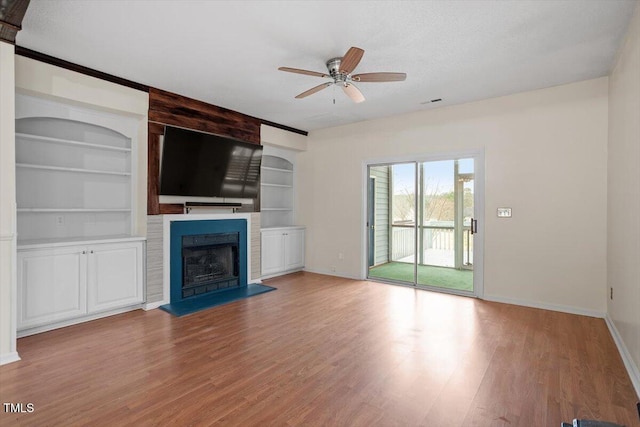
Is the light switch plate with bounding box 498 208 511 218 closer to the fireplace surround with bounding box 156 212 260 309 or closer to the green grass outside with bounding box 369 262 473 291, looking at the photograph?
the green grass outside with bounding box 369 262 473 291

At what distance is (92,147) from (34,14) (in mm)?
1738

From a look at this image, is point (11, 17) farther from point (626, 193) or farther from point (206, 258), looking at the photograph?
point (626, 193)

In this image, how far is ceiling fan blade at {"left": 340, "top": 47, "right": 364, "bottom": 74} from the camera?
261cm

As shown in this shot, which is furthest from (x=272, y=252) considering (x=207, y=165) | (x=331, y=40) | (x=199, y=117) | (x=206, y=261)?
(x=331, y=40)

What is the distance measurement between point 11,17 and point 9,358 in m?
2.79

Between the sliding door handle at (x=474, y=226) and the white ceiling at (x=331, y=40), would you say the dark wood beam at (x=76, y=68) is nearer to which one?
the white ceiling at (x=331, y=40)

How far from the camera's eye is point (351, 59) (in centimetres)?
278

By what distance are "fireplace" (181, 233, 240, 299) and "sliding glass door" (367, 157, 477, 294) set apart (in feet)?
8.08

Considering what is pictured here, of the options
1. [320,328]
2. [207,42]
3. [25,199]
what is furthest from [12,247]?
[320,328]

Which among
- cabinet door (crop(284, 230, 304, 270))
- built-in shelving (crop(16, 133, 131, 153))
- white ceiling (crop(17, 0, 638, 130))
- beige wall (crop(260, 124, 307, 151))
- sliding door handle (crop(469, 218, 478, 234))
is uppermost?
white ceiling (crop(17, 0, 638, 130))

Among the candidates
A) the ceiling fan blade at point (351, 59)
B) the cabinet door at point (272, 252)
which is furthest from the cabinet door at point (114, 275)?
the ceiling fan blade at point (351, 59)

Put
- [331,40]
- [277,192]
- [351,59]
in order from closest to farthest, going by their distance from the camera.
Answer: [351,59]
[331,40]
[277,192]

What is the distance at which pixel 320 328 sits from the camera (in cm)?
353

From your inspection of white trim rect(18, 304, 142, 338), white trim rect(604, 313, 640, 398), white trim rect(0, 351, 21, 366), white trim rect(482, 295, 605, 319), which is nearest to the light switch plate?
white trim rect(482, 295, 605, 319)
